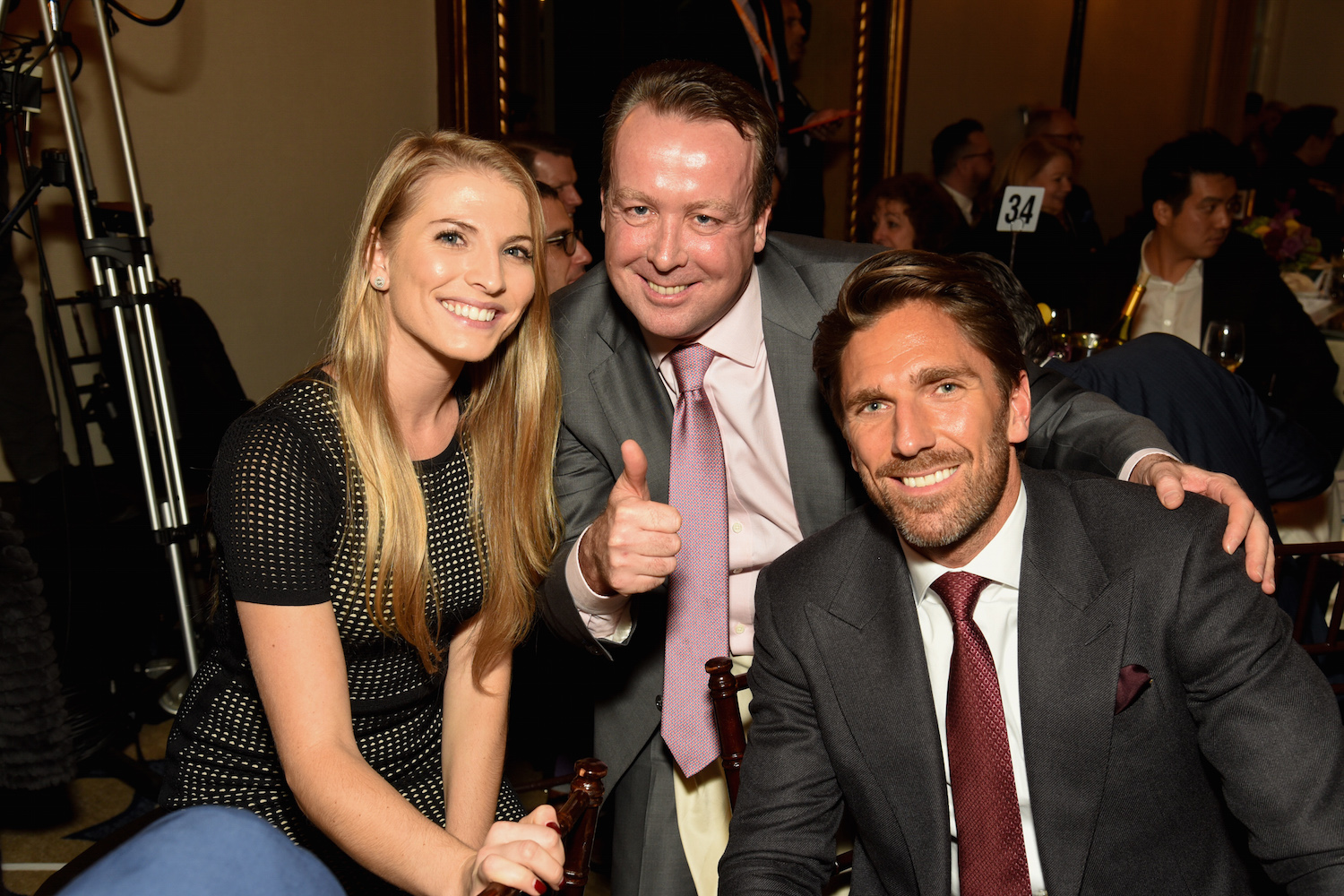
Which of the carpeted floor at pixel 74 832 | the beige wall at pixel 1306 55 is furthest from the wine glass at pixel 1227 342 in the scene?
the beige wall at pixel 1306 55

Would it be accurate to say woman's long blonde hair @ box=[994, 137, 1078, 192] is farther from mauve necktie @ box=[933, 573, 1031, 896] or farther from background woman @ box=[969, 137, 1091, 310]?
mauve necktie @ box=[933, 573, 1031, 896]

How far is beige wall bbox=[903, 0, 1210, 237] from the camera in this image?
20.4ft

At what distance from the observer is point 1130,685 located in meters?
1.29

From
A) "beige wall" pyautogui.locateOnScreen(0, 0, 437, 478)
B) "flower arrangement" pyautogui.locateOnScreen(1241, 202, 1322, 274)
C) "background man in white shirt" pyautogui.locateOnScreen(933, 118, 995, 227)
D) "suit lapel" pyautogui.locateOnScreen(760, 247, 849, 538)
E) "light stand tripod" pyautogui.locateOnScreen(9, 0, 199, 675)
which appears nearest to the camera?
"suit lapel" pyautogui.locateOnScreen(760, 247, 849, 538)

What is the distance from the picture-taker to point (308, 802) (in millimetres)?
1330

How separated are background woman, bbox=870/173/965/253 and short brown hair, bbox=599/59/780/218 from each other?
8.17ft

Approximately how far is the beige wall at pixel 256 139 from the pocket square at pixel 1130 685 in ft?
9.63

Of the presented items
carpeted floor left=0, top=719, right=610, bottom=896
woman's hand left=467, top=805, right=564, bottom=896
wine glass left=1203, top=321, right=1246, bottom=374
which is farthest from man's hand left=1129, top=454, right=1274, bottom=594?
wine glass left=1203, top=321, right=1246, bottom=374

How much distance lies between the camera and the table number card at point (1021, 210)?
134 inches

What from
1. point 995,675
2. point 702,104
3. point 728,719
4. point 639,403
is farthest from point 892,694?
point 702,104

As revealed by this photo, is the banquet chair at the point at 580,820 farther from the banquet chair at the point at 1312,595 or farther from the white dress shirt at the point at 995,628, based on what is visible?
the banquet chair at the point at 1312,595

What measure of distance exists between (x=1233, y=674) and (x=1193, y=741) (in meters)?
0.13

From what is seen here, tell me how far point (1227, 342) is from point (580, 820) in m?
2.66

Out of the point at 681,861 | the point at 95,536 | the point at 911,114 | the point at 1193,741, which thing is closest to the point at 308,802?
the point at 681,861
